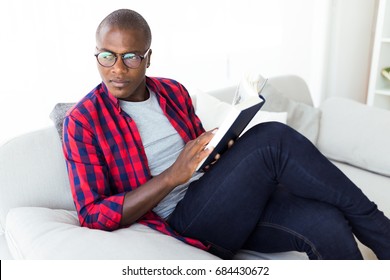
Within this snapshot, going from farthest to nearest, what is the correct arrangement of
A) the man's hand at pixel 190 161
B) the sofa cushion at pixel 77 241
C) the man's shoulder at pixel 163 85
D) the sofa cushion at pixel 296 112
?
the sofa cushion at pixel 296 112, the man's shoulder at pixel 163 85, the man's hand at pixel 190 161, the sofa cushion at pixel 77 241

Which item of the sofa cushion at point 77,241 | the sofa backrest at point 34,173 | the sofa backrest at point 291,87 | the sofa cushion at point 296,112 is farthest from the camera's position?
the sofa backrest at point 291,87

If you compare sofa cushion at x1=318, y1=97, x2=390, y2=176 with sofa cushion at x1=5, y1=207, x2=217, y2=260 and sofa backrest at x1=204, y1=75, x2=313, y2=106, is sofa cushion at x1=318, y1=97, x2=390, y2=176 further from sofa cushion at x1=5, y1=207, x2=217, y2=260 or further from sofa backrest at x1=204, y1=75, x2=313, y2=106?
sofa cushion at x1=5, y1=207, x2=217, y2=260

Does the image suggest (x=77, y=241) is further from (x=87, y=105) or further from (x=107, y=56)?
(x=107, y=56)

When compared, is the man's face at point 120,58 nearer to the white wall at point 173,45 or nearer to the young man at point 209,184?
the young man at point 209,184

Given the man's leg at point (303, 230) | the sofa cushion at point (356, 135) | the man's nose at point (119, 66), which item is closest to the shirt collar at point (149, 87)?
the man's nose at point (119, 66)

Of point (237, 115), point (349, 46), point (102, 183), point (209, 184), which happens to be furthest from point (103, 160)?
point (349, 46)

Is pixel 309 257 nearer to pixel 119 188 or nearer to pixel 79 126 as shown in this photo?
pixel 119 188

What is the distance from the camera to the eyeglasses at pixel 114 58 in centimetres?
110

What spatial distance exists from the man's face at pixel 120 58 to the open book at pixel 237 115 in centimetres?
28

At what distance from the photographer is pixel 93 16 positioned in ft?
5.92

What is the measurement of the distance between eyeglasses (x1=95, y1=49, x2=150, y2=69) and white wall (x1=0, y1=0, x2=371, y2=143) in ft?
2.07

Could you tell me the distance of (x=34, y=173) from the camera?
122 centimetres

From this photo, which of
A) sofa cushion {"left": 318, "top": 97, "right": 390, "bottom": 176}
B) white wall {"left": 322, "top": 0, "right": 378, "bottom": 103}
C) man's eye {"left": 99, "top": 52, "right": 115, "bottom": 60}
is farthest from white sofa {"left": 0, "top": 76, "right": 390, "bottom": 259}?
white wall {"left": 322, "top": 0, "right": 378, "bottom": 103}

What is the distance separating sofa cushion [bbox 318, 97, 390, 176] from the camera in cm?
173
